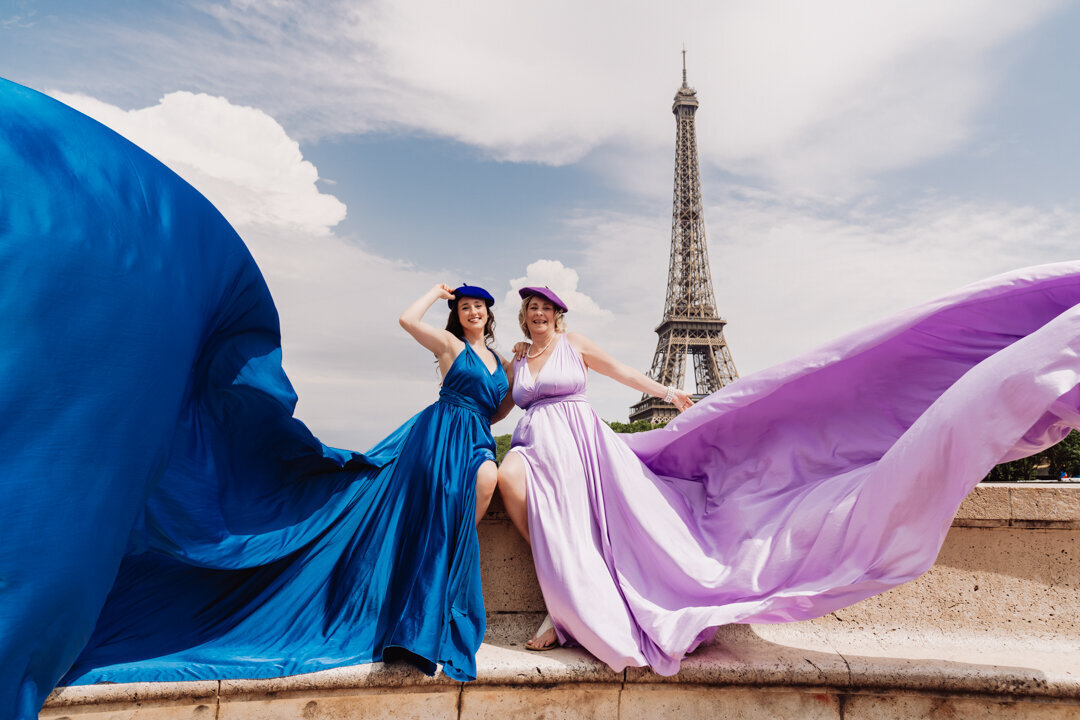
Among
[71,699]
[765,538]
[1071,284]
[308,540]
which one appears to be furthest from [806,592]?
[71,699]

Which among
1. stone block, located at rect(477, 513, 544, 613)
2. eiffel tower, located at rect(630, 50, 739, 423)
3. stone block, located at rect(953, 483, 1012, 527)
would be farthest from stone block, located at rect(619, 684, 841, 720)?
eiffel tower, located at rect(630, 50, 739, 423)

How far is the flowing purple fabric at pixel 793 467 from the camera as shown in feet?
8.54

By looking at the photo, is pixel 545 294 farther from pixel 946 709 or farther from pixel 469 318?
pixel 946 709

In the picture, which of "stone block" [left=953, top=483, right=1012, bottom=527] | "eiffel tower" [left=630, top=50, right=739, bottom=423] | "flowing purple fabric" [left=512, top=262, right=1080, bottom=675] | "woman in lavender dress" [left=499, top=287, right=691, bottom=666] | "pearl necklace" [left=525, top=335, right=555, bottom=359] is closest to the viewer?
"flowing purple fabric" [left=512, top=262, right=1080, bottom=675]

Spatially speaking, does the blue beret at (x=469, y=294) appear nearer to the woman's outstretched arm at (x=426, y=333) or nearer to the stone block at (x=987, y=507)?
the woman's outstretched arm at (x=426, y=333)

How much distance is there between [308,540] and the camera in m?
3.37

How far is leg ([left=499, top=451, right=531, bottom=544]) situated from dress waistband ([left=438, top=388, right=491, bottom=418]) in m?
0.43

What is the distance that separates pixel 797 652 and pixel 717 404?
3.98 ft

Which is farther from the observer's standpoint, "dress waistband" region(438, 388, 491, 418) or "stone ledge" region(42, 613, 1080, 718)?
"dress waistband" region(438, 388, 491, 418)

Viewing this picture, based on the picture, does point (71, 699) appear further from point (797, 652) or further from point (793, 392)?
point (793, 392)

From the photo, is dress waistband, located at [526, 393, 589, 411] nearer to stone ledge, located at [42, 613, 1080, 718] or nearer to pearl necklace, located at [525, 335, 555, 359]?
pearl necklace, located at [525, 335, 555, 359]

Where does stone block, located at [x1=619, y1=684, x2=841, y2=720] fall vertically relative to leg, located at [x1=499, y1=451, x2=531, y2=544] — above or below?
below

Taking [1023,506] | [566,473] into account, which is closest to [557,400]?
[566,473]

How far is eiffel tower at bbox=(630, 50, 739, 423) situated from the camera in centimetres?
4028
